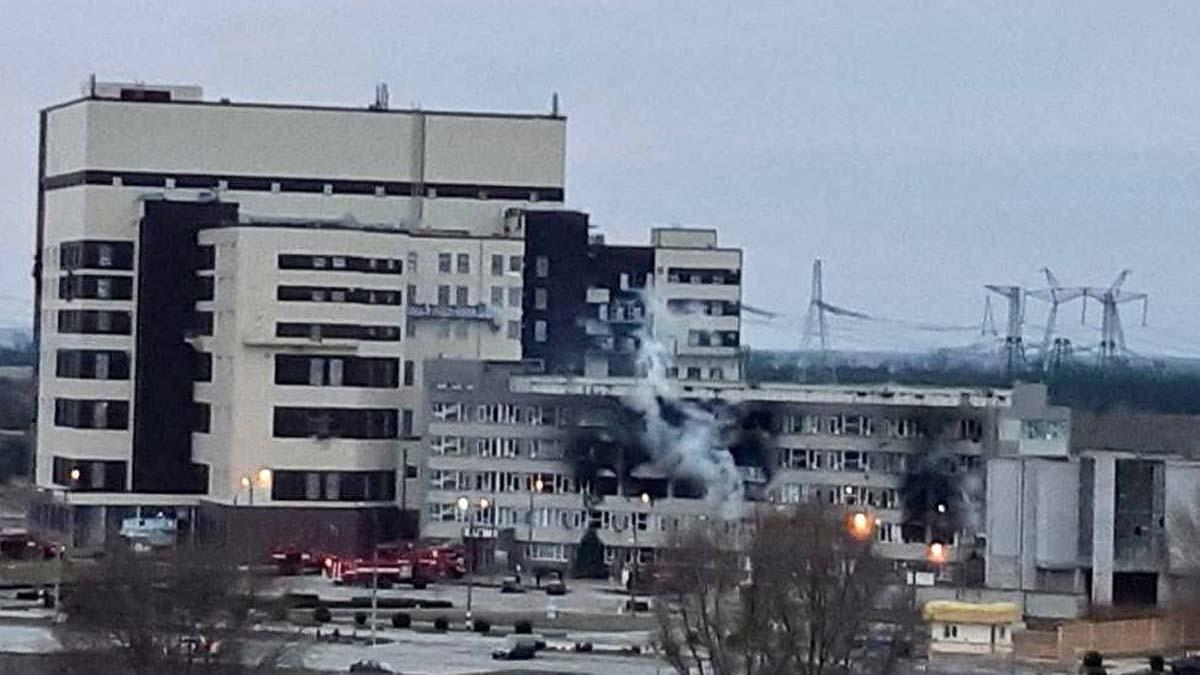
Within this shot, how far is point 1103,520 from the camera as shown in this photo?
5222 cm

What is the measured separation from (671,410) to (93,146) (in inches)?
532

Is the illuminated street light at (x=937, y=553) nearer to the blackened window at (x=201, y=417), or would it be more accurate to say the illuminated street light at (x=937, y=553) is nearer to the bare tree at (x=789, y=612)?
the blackened window at (x=201, y=417)

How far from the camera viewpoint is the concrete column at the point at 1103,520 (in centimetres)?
5200

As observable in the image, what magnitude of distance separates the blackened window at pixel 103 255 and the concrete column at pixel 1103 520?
20719 millimetres

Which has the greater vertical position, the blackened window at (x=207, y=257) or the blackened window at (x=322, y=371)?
the blackened window at (x=207, y=257)

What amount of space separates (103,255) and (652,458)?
39.8 feet

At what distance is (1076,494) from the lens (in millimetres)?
52500

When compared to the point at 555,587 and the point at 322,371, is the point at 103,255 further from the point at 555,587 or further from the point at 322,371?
the point at 555,587

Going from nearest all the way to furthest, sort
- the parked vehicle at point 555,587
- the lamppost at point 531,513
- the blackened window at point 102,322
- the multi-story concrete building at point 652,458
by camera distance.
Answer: the parked vehicle at point 555,587 → the multi-story concrete building at point 652,458 → the lamppost at point 531,513 → the blackened window at point 102,322

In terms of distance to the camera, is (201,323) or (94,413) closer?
(201,323)

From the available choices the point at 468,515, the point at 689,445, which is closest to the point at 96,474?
the point at 468,515

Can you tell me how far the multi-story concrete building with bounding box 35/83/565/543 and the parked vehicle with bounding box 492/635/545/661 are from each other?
17557 millimetres

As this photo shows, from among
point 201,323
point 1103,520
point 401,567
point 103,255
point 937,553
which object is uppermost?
point 103,255

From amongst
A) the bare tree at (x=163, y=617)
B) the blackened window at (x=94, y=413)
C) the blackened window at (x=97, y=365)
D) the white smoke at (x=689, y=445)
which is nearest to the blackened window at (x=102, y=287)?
the blackened window at (x=97, y=365)
